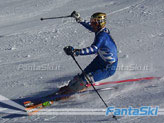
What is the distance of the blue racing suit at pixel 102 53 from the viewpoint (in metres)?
5.86

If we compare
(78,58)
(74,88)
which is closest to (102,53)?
(74,88)

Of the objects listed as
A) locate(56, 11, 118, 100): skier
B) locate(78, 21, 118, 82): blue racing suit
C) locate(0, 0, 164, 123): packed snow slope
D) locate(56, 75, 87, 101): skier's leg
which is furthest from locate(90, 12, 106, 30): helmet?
locate(0, 0, 164, 123): packed snow slope

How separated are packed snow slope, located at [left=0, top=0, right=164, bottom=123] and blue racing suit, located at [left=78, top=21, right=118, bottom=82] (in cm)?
60

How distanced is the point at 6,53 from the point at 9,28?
434 centimetres

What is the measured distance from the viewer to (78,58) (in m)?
9.34

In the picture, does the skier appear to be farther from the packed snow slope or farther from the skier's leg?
the packed snow slope

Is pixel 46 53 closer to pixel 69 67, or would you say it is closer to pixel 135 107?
pixel 69 67

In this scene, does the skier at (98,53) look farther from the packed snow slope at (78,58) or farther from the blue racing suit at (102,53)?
the packed snow slope at (78,58)

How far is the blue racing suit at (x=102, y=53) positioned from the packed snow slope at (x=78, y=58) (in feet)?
1.97

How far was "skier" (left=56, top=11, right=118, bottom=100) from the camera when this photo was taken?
5828mm

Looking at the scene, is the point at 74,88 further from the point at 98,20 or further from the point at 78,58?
the point at 78,58

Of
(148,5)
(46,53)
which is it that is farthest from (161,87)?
(148,5)

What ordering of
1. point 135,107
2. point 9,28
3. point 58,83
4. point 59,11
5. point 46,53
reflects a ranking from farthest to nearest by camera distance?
point 59,11 < point 9,28 < point 46,53 < point 58,83 < point 135,107

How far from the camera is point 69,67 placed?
8734 mm
